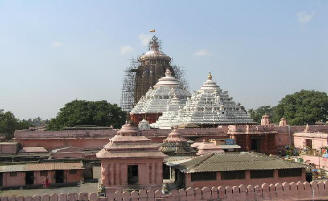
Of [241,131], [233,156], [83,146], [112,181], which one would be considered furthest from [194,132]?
[112,181]

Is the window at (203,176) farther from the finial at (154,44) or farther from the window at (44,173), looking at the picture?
the finial at (154,44)

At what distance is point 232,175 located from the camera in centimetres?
2231

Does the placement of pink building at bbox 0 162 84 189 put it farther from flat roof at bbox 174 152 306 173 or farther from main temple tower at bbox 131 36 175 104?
main temple tower at bbox 131 36 175 104

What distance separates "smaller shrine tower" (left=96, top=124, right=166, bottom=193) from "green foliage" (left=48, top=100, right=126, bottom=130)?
3548 cm

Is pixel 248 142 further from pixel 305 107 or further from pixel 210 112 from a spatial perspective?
pixel 305 107

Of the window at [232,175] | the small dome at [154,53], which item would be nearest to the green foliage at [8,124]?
the small dome at [154,53]

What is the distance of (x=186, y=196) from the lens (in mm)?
20781

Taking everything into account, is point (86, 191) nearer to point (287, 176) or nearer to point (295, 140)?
point (287, 176)

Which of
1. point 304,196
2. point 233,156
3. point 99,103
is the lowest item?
point 304,196

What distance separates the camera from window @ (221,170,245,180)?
2222cm

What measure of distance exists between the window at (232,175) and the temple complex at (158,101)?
1477 inches

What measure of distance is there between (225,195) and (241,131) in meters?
21.1

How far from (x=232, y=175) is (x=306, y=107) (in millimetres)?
48538

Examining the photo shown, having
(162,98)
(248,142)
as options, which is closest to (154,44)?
(162,98)
